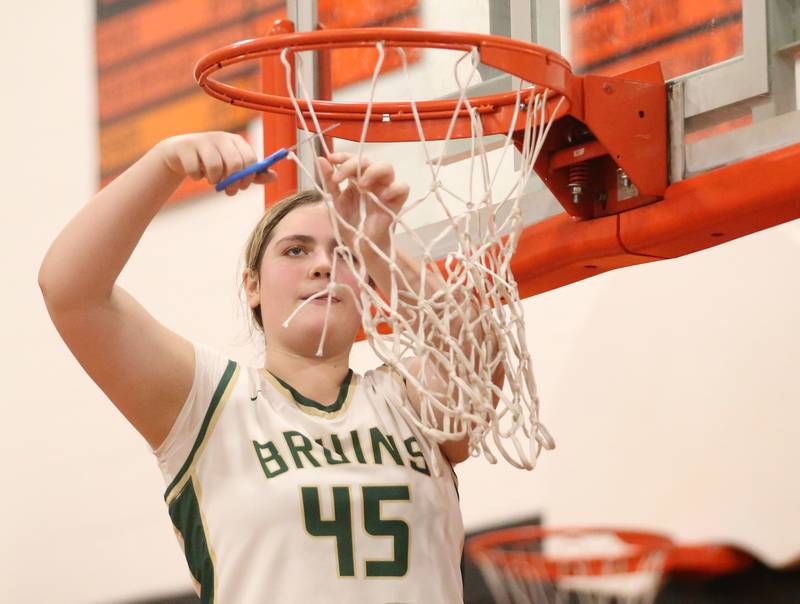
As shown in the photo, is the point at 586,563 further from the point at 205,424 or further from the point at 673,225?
the point at 205,424

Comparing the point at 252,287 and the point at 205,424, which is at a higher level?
the point at 252,287

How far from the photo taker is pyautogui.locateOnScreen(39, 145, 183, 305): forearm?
1320mm

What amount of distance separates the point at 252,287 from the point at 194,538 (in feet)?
1.18

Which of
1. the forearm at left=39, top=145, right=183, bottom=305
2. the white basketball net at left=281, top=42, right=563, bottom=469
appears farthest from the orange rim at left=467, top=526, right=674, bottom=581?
the forearm at left=39, top=145, right=183, bottom=305

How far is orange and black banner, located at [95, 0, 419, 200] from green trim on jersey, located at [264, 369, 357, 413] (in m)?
1.81

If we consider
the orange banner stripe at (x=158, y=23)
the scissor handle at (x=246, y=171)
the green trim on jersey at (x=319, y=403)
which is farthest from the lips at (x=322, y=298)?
the orange banner stripe at (x=158, y=23)

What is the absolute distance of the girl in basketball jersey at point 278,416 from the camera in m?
1.33

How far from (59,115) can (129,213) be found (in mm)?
2524

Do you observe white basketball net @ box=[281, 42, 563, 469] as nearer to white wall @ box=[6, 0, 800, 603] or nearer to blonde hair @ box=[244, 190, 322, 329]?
blonde hair @ box=[244, 190, 322, 329]

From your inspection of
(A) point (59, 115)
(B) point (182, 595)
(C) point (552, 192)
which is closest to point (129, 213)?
(C) point (552, 192)

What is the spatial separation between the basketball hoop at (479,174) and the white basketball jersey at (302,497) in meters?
0.07

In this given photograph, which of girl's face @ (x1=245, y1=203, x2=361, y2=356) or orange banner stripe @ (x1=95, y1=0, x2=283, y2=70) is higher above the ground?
orange banner stripe @ (x1=95, y1=0, x2=283, y2=70)

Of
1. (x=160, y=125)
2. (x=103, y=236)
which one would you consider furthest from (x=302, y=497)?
(x=160, y=125)

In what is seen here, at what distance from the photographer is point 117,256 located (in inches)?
52.4
